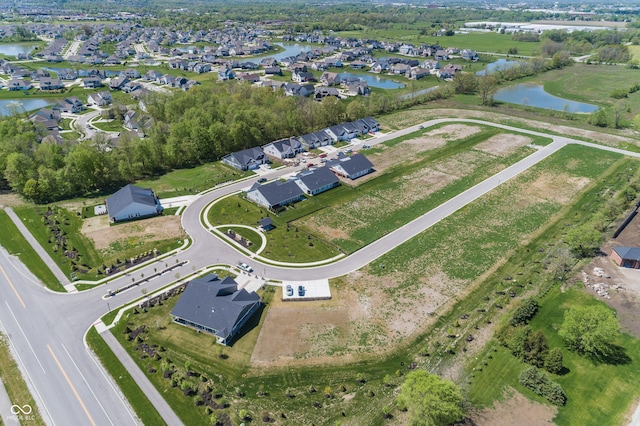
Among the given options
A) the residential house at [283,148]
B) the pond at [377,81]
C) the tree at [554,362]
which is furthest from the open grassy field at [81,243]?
the pond at [377,81]

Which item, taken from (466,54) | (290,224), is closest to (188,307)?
(290,224)

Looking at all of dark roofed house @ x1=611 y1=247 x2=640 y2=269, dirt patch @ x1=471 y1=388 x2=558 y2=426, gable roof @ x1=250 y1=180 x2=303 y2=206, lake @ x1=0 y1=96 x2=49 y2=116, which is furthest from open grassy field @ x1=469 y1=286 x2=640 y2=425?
lake @ x1=0 y1=96 x2=49 y2=116

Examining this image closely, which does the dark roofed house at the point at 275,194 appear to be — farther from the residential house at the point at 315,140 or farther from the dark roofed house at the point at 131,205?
the residential house at the point at 315,140

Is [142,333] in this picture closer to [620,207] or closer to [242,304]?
[242,304]

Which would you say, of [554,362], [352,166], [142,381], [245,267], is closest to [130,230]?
[245,267]

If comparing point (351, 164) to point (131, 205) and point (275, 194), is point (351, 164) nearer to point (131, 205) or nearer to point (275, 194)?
point (275, 194)

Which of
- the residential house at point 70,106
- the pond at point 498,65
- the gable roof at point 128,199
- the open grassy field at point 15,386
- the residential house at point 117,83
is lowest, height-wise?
the open grassy field at point 15,386
